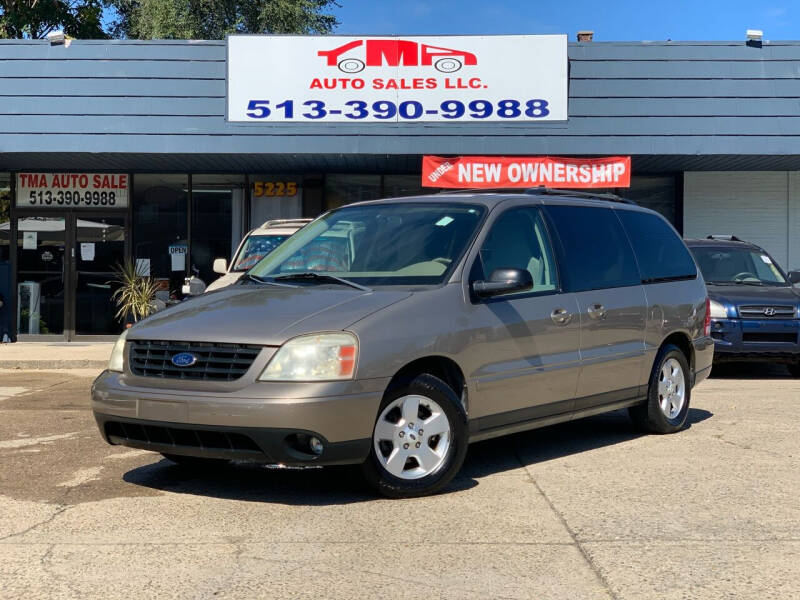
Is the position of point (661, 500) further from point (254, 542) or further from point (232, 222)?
point (232, 222)

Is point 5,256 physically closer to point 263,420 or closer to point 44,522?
point 44,522

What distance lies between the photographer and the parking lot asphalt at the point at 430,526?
4.04 meters

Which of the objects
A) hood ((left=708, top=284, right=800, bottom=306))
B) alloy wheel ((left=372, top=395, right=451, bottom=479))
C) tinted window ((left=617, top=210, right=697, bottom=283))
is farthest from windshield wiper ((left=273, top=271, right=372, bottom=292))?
hood ((left=708, top=284, right=800, bottom=306))

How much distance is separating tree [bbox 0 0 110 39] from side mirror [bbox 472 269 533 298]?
2768 centimetres

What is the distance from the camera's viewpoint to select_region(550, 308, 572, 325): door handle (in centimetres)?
635

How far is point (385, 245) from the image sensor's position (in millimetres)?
6223

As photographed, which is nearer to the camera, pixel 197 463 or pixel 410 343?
pixel 410 343

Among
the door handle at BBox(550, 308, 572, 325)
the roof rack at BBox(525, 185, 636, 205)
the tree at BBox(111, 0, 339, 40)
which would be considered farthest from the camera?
the tree at BBox(111, 0, 339, 40)

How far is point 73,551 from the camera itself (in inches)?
175

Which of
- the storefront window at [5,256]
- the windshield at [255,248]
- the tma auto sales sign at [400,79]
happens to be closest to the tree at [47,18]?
the storefront window at [5,256]

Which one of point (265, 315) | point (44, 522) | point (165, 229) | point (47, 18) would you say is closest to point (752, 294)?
point (265, 315)

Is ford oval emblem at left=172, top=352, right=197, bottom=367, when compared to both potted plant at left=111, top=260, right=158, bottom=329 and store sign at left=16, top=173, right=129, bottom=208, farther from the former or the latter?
Result: store sign at left=16, top=173, right=129, bottom=208

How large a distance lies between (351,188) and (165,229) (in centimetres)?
346

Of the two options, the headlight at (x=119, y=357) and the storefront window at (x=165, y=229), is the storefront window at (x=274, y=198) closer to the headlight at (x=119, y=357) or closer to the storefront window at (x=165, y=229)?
the storefront window at (x=165, y=229)
